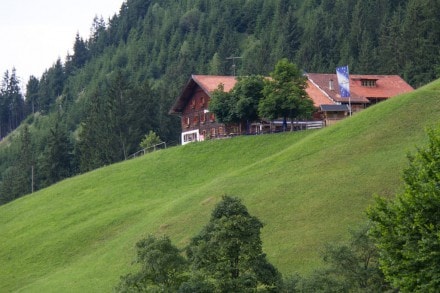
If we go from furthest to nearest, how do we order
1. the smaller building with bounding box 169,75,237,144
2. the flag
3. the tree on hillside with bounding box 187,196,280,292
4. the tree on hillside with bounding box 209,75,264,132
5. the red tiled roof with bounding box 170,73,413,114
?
the smaller building with bounding box 169,75,237,144
the red tiled roof with bounding box 170,73,413,114
the flag
the tree on hillside with bounding box 209,75,264,132
the tree on hillside with bounding box 187,196,280,292

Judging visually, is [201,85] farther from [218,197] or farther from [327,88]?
[218,197]

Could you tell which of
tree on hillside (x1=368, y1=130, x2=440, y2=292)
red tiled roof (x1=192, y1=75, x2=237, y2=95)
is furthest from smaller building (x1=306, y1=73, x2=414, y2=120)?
tree on hillside (x1=368, y1=130, x2=440, y2=292)

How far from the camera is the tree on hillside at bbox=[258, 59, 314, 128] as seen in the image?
82.6 metres

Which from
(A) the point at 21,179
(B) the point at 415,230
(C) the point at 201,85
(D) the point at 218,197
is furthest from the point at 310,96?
(B) the point at 415,230

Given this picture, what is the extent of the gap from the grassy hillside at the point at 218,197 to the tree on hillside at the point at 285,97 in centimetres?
272

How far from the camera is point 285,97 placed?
82.7 m

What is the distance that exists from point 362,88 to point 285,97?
19.6 meters

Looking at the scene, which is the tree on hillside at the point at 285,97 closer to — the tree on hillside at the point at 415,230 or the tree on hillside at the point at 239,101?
the tree on hillside at the point at 239,101

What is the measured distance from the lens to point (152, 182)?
78812mm

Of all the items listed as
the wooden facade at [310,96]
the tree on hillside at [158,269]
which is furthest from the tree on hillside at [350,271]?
the wooden facade at [310,96]

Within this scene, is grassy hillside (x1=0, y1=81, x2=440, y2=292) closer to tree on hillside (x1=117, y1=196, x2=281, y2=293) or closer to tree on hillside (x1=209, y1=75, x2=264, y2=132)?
tree on hillside (x1=209, y1=75, x2=264, y2=132)

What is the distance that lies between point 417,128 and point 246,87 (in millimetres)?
25012

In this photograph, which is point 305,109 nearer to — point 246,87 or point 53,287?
point 246,87

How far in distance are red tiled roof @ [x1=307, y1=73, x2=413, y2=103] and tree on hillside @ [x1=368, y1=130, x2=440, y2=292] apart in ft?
205
